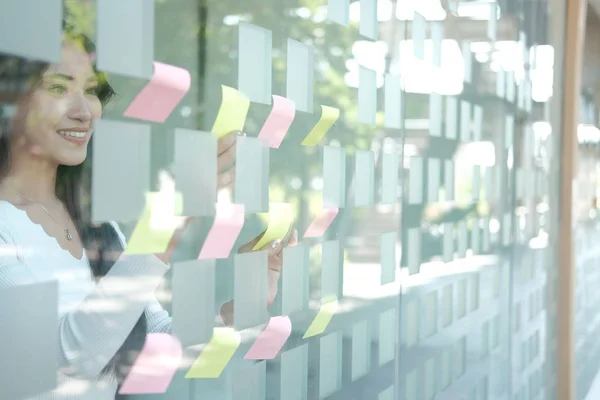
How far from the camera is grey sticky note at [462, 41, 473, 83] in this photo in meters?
1.34

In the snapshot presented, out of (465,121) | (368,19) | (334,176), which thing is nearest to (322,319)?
(334,176)

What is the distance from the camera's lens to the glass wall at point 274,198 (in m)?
0.45

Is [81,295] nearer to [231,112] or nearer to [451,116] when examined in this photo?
[231,112]

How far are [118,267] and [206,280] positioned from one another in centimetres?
12

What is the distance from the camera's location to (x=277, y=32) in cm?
69

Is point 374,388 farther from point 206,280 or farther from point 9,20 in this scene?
point 9,20

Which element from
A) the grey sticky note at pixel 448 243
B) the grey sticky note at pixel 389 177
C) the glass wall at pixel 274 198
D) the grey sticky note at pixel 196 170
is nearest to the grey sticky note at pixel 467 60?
the glass wall at pixel 274 198

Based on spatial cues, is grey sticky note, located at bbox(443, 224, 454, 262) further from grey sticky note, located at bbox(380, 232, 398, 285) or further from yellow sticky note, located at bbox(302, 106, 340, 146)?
yellow sticky note, located at bbox(302, 106, 340, 146)

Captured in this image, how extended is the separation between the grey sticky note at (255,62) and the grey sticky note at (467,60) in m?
0.75

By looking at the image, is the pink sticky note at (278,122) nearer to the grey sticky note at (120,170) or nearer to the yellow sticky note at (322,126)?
the yellow sticky note at (322,126)

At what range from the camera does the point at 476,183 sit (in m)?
1.46

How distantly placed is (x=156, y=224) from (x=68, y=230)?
9 centimetres

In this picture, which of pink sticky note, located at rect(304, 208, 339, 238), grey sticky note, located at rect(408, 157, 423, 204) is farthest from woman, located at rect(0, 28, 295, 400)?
grey sticky note, located at rect(408, 157, 423, 204)

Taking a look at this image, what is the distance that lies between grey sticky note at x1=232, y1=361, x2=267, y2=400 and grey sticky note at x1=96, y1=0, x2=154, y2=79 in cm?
30
